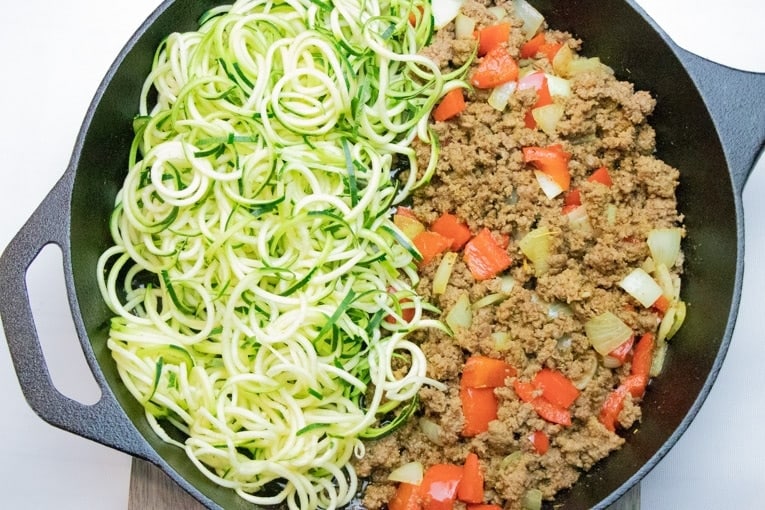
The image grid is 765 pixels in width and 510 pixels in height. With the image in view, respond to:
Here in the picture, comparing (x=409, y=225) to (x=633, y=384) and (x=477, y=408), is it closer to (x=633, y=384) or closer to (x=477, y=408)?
(x=477, y=408)

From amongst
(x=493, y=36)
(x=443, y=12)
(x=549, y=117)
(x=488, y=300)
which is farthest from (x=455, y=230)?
(x=443, y=12)

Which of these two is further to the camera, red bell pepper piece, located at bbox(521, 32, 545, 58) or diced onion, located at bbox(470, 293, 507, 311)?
red bell pepper piece, located at bbox(521, 32, 545, 58)

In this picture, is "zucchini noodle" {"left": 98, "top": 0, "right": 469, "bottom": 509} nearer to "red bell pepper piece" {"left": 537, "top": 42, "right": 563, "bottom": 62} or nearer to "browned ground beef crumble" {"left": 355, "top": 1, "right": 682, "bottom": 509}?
"browned ground beef crumble" {"left": 355, "top": 1, "right": 682, "bottom": 509}

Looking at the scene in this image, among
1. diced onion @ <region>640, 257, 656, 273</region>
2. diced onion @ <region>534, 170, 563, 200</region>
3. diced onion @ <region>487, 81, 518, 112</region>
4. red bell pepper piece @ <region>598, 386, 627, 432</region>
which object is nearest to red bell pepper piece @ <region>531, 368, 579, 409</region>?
red bell pepper piece @ <region>598, 386, 627, 432</region>

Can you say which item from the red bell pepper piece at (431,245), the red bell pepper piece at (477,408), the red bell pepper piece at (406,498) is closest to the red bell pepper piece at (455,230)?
the red bell pepper piece at (431,245)

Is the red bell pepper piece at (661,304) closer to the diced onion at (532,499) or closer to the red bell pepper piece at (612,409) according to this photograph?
the red bell pepper piece at (612,409)
